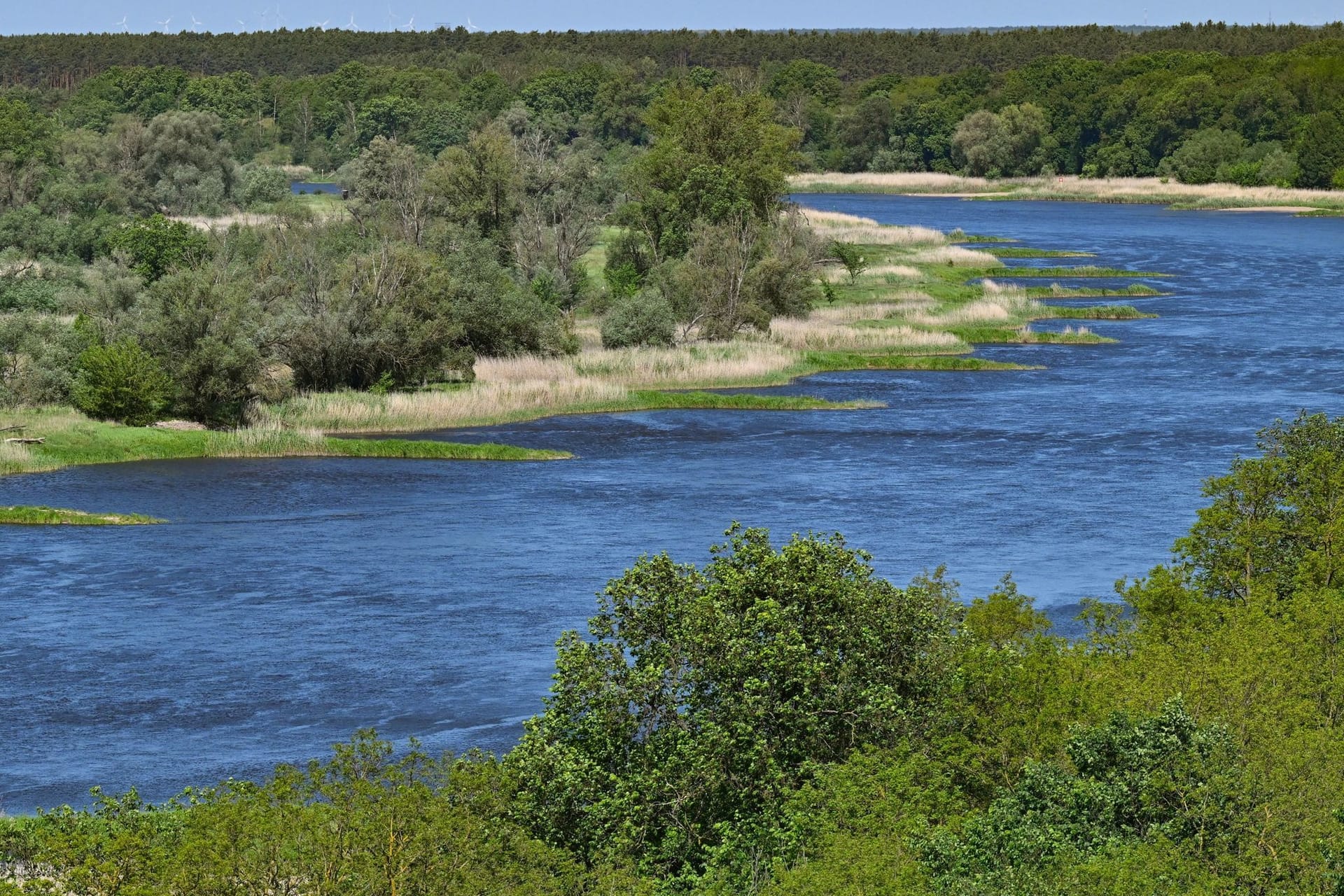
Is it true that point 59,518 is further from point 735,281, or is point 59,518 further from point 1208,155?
point 1208,155

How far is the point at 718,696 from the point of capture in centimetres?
2105

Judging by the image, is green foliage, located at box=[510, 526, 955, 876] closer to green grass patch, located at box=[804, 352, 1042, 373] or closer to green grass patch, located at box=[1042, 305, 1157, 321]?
green grass patch, located at box=[804, 352, 1042, 373]

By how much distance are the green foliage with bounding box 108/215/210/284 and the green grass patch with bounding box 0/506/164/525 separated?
28373 mm

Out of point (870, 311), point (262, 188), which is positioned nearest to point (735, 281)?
point (870, 311)

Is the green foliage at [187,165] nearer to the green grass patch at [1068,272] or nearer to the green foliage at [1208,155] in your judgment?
the green grass patch at [1068,272]

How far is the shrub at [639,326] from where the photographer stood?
7512 centimetres

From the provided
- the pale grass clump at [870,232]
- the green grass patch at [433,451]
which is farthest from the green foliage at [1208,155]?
the green grass patch at [433,451]

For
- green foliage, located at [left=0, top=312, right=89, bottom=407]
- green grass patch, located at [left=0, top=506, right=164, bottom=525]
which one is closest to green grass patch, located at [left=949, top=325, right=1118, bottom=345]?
green foliage, located at [left=0, top=312, right=89, bottom=407]

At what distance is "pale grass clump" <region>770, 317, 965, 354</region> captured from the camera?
79.2 metres

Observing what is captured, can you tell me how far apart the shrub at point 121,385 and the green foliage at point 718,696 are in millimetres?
39124

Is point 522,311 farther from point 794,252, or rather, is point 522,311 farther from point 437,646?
point 437,646

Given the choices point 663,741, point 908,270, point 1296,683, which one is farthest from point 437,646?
point 908,270

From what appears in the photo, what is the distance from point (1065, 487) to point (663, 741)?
32942 mm

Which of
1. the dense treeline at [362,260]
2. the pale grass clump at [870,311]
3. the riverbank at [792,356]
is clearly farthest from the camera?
the pale grass clump at [870,311]
